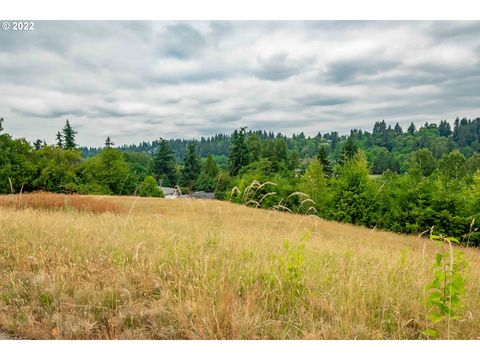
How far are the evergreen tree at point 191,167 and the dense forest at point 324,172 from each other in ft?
0.71

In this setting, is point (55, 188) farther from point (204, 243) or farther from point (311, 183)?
point (204, 243)

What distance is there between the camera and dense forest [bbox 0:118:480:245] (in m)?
22.1

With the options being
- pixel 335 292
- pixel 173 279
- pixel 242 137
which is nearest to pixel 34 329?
pixel 173 279

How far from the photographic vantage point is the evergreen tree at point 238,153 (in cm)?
5250

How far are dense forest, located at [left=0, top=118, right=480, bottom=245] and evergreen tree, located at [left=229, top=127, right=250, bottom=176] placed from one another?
0.53 ft

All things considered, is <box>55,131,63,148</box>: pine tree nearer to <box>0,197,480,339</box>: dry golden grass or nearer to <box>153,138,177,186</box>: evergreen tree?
<box>153,138,177,186</box>: evergreen tree

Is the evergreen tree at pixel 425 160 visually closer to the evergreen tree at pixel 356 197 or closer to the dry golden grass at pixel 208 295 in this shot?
the evergreen tree at pixel 356 197

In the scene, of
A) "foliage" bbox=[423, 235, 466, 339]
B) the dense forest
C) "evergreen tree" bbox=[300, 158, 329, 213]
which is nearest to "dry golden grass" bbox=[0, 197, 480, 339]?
"foliage" bbox=[423, 235, 466, 339]

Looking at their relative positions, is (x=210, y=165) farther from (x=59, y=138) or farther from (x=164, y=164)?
(x=59, y=138)

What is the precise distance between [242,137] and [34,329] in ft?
164

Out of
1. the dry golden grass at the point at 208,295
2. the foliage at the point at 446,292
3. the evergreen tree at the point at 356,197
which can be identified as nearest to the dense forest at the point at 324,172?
the evergreen tree at the point at 356,197

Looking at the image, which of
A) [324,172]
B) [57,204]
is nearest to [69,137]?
[324,172]

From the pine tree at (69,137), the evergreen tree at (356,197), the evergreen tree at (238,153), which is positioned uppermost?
the pine tree at (69,137)

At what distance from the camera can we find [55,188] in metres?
38.8
